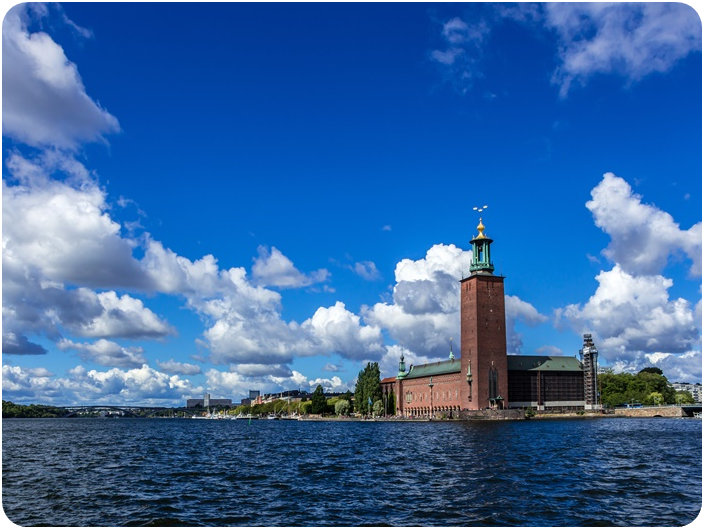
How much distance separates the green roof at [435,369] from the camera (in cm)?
14662

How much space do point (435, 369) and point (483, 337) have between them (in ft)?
90.9

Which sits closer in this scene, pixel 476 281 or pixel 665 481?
pixel 665 481

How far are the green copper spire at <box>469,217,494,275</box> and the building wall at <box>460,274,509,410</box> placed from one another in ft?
8.37

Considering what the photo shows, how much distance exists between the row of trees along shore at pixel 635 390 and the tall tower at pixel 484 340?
4068 centimetres

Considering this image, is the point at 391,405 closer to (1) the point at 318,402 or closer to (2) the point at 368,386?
(2) the point at 368,386

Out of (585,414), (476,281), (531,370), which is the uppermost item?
(476,281)

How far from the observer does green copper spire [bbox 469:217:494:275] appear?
139 m

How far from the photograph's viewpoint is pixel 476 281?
13538 cm

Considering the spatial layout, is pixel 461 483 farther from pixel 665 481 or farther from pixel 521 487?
pixel 665 481

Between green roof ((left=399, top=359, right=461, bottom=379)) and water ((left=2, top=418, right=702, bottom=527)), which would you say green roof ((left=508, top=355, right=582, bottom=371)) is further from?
water ((left=2, top=418, right=702, bottom=527))

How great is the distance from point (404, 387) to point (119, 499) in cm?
14477

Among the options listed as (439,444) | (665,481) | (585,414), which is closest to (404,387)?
(585,414)

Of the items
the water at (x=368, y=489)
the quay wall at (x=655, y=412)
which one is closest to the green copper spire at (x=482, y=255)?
the quay wall at (x=655, y=412)

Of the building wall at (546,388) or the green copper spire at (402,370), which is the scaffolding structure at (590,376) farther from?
the green copper spire at (402,370)
